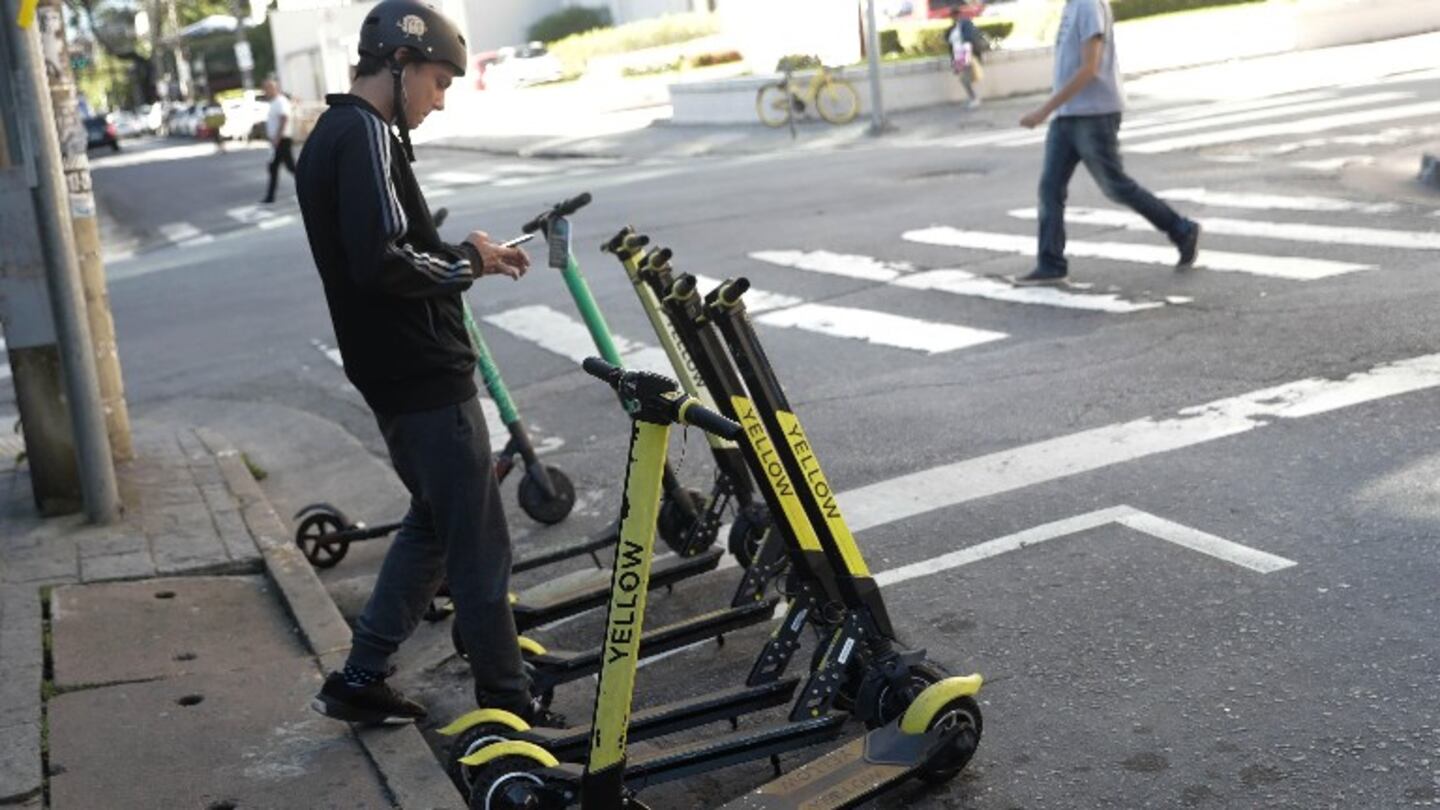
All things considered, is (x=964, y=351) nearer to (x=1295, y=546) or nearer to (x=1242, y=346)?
(x=1242, y=346)

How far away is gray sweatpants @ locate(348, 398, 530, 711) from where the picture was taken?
4914mm

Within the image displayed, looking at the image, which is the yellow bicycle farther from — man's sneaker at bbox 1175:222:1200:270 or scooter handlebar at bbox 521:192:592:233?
scooter handlebar at bbox 521:192:592:233

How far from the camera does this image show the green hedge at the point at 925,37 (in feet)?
105

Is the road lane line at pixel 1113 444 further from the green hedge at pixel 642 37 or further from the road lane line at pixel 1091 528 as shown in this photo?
the green hedge at pixel 642 37

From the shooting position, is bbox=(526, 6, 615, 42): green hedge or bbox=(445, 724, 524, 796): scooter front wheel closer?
bbox=(445, 724, 524, 796): scooter front wheel

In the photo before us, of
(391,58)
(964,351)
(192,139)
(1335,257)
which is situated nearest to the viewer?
(391,58)

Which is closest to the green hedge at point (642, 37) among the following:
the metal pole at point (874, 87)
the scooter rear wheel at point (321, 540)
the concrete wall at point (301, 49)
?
the concrete wall at point (301, 49)

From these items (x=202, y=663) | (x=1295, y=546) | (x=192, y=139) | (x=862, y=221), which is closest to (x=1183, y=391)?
(x=1295, y=546)

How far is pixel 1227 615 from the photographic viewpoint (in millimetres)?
5555

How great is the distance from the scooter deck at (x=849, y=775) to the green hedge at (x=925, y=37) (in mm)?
26575

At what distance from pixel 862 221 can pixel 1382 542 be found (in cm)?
997

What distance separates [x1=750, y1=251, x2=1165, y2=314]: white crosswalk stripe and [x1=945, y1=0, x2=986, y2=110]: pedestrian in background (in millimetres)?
14872

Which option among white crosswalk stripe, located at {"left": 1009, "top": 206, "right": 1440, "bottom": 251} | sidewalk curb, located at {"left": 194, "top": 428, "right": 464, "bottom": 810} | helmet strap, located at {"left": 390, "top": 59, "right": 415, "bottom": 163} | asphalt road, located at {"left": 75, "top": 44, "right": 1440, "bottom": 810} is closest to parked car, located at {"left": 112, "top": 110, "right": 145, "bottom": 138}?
asphalt road, located at {"left": 75, "top": 44, "right": 1440, "bottom": 810}

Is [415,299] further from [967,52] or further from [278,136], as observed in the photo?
[278,136]
